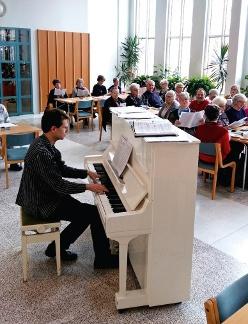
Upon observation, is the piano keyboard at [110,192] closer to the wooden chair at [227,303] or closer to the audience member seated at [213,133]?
the wooden chair at [227,303]

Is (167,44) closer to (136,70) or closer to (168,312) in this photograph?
(136,70)

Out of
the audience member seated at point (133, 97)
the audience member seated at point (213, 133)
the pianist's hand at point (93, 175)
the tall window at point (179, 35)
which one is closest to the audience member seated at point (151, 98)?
the audience member seated at point (133, 97)

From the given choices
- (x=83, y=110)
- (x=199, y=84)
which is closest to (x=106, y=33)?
(x=199, y=84)

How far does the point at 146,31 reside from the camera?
1217 centimetres

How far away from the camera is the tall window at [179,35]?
1081 cm

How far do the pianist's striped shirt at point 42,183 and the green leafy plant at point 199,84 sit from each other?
7.43 m

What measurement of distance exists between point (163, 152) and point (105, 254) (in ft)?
3.79

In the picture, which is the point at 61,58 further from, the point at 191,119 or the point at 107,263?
the point at 107,263

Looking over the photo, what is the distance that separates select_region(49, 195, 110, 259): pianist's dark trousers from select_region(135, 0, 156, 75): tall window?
991cm

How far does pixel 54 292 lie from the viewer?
277cm

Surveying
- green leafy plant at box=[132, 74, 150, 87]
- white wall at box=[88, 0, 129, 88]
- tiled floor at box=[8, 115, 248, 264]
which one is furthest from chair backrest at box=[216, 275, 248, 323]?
white wall at box=[88, 0, 129, 88]

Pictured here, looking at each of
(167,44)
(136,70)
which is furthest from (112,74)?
(167,44)

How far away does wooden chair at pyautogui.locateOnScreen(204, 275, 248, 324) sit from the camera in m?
1.43

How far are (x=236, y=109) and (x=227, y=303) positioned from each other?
469 cm
